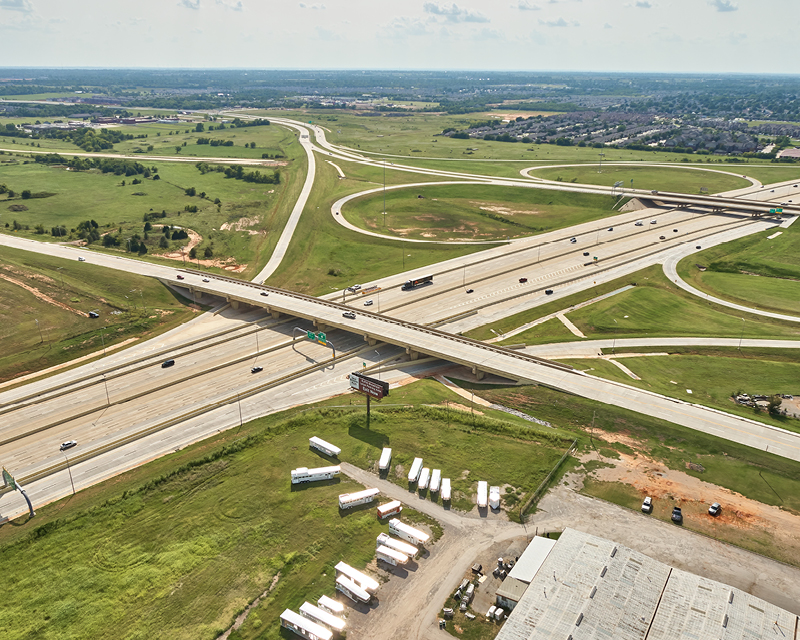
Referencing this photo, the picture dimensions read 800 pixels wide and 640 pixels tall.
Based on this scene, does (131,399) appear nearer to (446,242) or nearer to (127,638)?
(127,638)

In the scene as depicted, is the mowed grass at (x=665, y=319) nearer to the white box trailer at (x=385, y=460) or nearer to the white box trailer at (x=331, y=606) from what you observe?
the white box trailer at (x=385, y=460)

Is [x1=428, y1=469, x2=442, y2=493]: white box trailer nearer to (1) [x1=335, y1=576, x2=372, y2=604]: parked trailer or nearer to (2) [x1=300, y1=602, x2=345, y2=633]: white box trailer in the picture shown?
(1) [x1=335, y1=576, x2=372, y2=604]: parked trailer

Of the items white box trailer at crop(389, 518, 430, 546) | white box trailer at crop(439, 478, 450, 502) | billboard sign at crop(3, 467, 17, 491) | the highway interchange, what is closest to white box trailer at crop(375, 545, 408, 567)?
white box trailer at crop(389, 518, 430, 546)

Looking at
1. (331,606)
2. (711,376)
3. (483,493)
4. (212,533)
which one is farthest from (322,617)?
(711,376)

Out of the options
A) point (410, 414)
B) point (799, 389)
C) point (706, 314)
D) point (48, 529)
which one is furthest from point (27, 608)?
point (706, 314)

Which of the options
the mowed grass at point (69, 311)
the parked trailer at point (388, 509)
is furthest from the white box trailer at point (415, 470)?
the mowed grass at point (69, 311)

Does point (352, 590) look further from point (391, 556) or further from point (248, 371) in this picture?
point (248, 371)
